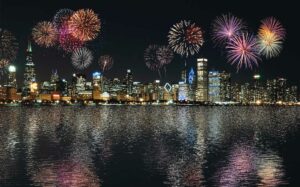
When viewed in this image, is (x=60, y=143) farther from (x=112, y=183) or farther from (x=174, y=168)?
(x=112, y=183)

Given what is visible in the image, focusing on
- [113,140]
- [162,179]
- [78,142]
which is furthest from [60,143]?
[162,179]

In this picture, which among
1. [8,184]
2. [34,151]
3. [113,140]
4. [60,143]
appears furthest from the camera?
[113,140]

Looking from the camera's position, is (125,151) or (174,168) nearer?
(174,168)

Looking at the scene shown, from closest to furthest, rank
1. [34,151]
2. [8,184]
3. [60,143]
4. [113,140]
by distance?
[8,184] < [34,151] < [60,143] < [113,140]

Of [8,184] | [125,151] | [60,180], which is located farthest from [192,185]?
[125,151]

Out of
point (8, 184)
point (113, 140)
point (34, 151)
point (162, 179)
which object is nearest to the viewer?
point (8, 184)

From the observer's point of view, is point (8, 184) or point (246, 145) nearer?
point (8, 184)

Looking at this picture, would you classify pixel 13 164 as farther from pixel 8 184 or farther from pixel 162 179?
pixel 162 179

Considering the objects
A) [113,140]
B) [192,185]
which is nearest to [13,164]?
[192,185]

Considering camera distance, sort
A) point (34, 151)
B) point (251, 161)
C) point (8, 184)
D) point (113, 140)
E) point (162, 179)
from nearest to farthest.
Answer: point (8, 184)
point (162, 179)
point (251, 161)
point (34, 151)
point (113, 140)
